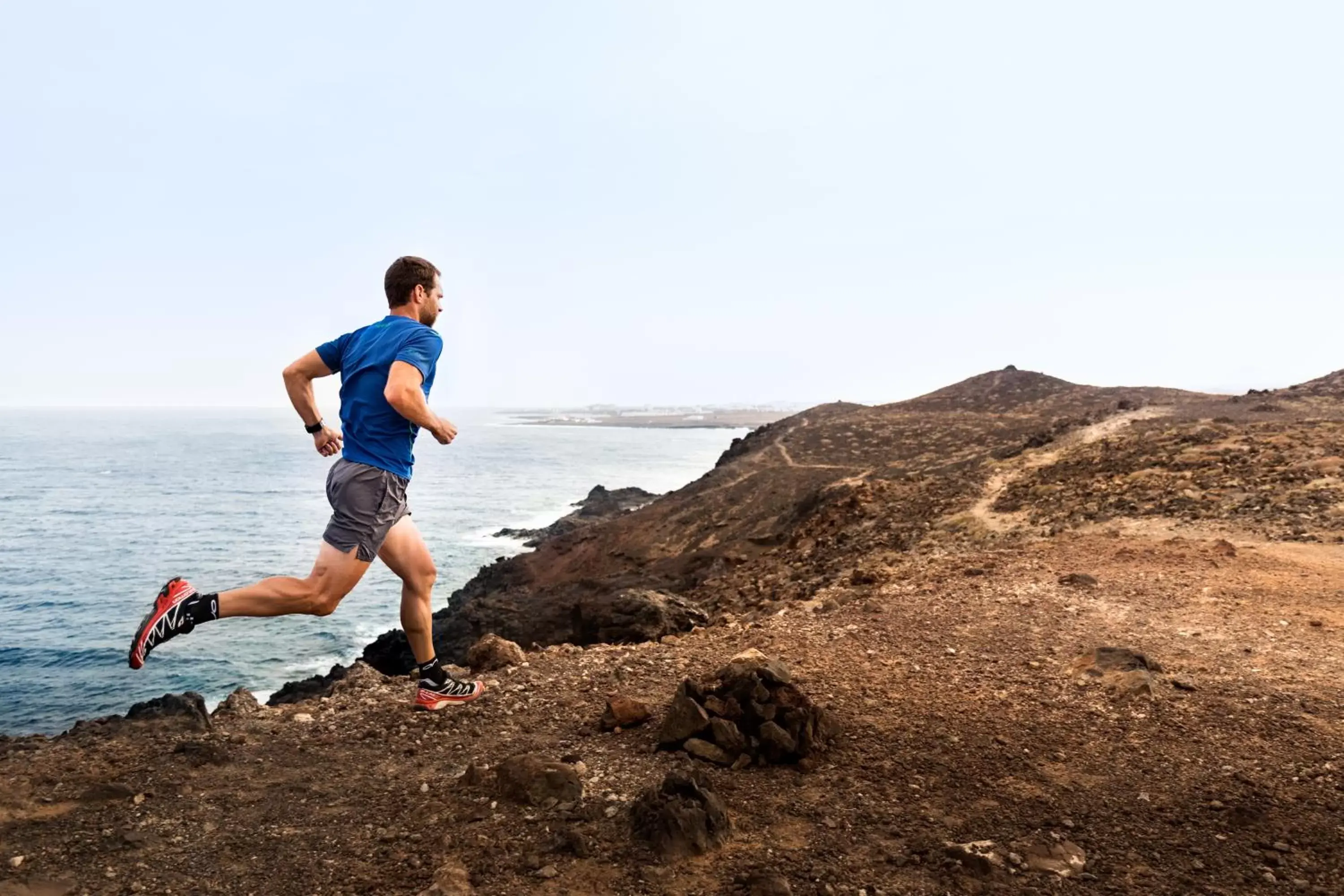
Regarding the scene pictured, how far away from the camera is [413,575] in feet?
14.8

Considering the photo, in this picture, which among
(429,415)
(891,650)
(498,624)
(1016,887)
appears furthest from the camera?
(498,624)

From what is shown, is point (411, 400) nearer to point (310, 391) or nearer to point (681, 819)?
point (310, 391)

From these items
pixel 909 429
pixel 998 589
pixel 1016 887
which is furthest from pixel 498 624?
pixel 909 429

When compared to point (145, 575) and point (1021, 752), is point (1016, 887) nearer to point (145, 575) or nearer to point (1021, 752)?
point (1021, 752)

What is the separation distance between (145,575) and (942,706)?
34638mm

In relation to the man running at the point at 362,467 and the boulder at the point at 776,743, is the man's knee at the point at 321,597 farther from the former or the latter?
the boulder at the point at 776,743

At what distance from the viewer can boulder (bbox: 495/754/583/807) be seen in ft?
12.1

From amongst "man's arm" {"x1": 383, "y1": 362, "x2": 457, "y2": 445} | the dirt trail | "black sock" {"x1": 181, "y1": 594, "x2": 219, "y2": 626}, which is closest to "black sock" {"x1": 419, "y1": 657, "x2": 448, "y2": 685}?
"black sock" {"x1": 181, "y1": 594, "x2": 219, "y2": 626}

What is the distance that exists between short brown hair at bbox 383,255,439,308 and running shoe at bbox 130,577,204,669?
1819 millimetres

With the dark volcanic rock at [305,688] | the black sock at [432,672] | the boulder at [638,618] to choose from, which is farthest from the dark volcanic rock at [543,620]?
the black sock at [432,672]

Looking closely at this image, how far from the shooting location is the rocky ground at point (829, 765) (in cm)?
314

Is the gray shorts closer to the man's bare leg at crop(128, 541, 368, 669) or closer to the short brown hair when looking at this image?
the man's bare leg at crop(128, 541, 368, 669)

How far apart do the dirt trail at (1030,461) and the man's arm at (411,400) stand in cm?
913

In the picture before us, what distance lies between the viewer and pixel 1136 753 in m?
3.97
